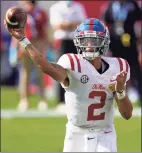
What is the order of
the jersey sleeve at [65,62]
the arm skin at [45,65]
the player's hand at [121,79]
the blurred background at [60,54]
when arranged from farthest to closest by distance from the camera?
1. the blurred background at [60,54]
2. the jersey sleeve at [65,62]
3. the arm skin at [45,65]
4. the player's hand at [121,79]

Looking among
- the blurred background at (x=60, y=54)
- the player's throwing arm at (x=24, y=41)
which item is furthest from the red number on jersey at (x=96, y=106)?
the blurred background at (x=60, y=54)

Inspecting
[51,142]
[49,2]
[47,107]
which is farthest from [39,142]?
[49,2]

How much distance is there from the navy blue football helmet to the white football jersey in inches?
2.9

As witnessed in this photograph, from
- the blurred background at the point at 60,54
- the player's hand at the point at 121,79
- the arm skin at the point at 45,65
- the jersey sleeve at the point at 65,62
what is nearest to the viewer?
the player's hand at the point at 121,79

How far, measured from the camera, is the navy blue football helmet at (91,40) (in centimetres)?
494

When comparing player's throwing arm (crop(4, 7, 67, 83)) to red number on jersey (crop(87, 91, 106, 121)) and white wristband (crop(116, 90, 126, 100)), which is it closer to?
red number on jersey (crop(87, 91, 106, 121))

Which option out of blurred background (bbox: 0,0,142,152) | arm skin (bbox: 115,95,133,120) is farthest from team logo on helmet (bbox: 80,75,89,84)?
blurred background (bbox: 0,0,142,152)

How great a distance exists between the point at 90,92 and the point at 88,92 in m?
0.01

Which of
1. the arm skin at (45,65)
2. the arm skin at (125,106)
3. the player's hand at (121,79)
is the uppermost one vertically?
the arm skin at (45,65)

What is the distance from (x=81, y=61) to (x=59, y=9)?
485 cm

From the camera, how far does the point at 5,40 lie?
46.1 ft

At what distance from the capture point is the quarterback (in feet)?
16.0

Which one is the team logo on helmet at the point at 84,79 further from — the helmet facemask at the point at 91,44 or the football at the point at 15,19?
the football at the point at 15,19

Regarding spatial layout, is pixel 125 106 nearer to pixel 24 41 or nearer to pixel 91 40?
pixel 91 40
